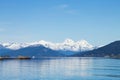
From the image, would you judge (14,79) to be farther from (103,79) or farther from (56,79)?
(103,79)

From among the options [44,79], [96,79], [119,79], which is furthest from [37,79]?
[119,79]

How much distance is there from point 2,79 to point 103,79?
33636 millimetres

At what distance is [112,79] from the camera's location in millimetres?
112438

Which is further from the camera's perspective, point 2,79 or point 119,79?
point 119,79

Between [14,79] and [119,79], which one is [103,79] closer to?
[119,79]

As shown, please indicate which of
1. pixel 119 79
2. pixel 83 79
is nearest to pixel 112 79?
pixel 119 79

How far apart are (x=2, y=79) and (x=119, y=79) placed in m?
39.0

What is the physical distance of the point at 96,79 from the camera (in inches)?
4336

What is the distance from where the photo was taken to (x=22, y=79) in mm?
105000

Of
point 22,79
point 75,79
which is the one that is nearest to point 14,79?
point 22,79

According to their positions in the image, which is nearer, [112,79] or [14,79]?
[14,79]

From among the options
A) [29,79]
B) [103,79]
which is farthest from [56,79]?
[103,79]

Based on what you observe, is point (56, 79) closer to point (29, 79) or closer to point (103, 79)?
point (29, 79)

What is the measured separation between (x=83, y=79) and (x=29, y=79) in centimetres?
1789
